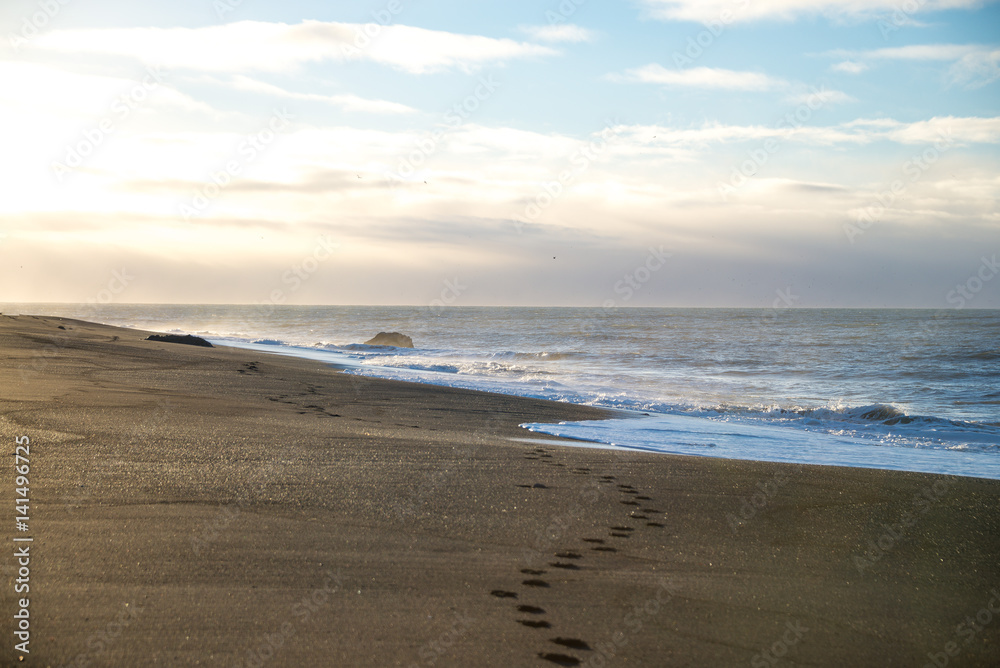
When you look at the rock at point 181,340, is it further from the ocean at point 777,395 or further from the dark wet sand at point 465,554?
the dark wet sand at point 465,554

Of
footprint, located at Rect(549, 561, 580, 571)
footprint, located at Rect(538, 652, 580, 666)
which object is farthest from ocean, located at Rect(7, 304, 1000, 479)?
footprint, located at Rect(538, 652, 580, 666)

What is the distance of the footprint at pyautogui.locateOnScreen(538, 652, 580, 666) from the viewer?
2.50 meters

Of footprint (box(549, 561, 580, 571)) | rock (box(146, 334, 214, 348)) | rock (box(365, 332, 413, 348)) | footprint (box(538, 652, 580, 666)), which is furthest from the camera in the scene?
rock (box(365, 332, 413, 348))

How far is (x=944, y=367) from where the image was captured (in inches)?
826

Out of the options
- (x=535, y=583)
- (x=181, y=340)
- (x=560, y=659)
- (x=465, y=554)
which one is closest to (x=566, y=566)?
(x=535, y=583)

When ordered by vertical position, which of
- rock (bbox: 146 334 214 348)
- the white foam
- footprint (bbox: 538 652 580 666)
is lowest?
the white foam

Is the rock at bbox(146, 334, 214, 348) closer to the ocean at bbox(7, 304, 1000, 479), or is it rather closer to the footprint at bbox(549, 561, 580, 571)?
the ocean at bbox(7, 304, 1000, 479)

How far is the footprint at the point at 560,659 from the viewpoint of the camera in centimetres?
250

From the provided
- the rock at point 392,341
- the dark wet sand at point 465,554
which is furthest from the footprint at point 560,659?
the rock at point 392,341

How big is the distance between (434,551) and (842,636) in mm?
2067

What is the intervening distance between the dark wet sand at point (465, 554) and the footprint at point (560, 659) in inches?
1.1

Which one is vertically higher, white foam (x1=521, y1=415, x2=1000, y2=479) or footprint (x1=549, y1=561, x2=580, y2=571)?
footprint (x1=549, y1=561, x2=580, y2=571)

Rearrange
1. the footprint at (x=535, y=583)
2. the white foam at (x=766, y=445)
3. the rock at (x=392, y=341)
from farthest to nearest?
1. the rock at (x=392, y=341)
2. the white foam at (x=766, y=445)
3. the footprint at (x=535, y=583)

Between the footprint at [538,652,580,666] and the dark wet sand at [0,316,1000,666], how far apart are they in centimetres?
3
